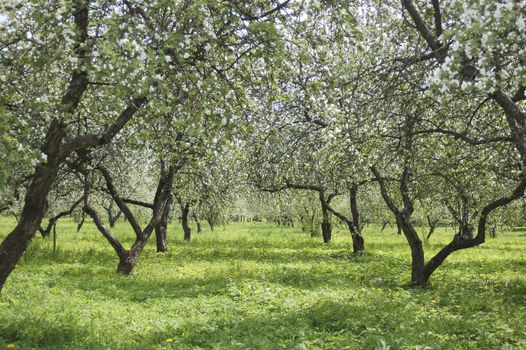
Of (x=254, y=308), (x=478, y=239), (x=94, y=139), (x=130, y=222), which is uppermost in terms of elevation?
(x=94, y=139)

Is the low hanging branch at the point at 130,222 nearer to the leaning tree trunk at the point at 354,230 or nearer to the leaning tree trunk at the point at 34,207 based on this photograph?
the leaning tree trunk at the point at 34,207

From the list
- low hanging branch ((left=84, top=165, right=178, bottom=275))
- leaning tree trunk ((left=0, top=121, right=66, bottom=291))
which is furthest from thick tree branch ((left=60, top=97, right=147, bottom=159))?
low hanging branch ((left=84, top=165, right=178, bottom=275))

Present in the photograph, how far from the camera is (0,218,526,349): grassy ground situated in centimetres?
870

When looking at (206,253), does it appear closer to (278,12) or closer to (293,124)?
(293,124)

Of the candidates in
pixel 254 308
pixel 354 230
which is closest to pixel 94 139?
pixel 254 308

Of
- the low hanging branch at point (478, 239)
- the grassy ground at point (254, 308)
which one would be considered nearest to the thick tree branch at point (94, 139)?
the grassy ground at point (254, 308)

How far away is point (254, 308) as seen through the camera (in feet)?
37.0

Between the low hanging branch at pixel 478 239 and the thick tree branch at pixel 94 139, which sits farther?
the low hanging branch at pixel 478 239

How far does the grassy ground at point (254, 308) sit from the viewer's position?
342 inches

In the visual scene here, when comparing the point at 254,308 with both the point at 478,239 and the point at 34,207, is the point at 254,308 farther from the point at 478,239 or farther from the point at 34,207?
the point at 478,239

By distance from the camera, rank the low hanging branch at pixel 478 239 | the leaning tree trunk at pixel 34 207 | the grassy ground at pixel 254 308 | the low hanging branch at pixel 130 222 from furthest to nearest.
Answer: the low hanging branch at pixel 130 222 → the low hanging branch at pixel 478 239 → the grassy ground at pixel 254 308 → the leaning tree trunk at pixel 34 207

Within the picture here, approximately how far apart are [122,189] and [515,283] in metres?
17.5

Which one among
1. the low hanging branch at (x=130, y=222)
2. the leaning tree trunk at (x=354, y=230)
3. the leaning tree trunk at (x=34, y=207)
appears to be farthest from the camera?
the leaning tree trunk at (x=354, y=230)

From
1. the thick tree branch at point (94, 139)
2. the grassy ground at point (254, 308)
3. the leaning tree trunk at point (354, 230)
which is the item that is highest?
the thick tree branch at point (94, 139)
